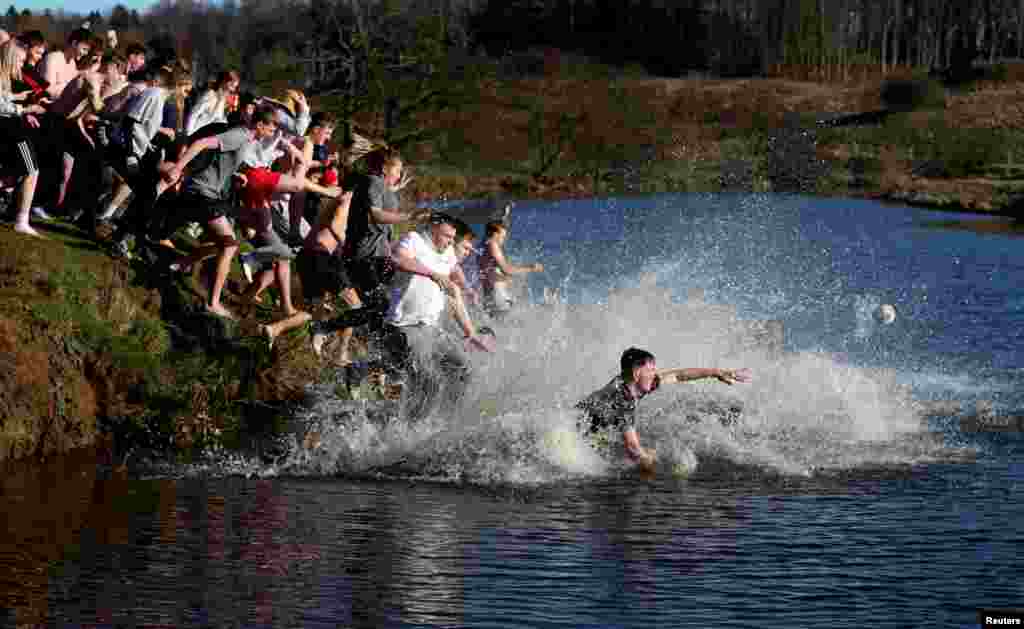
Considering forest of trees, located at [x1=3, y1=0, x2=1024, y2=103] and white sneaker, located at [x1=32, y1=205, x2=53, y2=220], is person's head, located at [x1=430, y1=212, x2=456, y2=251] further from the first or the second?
forest of trees, located at [x1=3, y1=0, x2=1024, y2=103]

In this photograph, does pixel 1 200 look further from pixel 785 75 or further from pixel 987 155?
pixel 785 75

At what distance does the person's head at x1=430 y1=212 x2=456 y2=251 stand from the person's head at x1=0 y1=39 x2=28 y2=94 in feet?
14.6

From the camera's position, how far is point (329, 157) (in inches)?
675

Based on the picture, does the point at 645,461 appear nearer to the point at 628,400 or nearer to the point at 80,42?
the point at 628,400

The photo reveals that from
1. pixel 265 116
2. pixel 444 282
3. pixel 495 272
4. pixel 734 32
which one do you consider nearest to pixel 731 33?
pixel 734 32

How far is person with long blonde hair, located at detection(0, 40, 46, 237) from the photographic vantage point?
46.9 feet

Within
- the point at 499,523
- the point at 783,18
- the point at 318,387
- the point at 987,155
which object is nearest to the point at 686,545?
the point at 499,523

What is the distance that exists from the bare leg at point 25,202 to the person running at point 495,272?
443 cm

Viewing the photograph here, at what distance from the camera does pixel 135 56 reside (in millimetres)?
16203

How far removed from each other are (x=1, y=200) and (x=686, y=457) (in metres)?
6.93

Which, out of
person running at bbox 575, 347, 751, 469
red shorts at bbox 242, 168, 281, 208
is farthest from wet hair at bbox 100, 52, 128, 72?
person running at bbox 575, 347, 751, 469

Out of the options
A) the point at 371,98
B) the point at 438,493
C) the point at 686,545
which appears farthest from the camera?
the point at 371,98

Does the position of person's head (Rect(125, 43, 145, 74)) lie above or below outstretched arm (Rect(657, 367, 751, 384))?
above

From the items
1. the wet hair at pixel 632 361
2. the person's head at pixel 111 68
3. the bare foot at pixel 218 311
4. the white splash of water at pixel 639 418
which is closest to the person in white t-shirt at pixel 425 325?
the white splash of water at pixel 639 418
